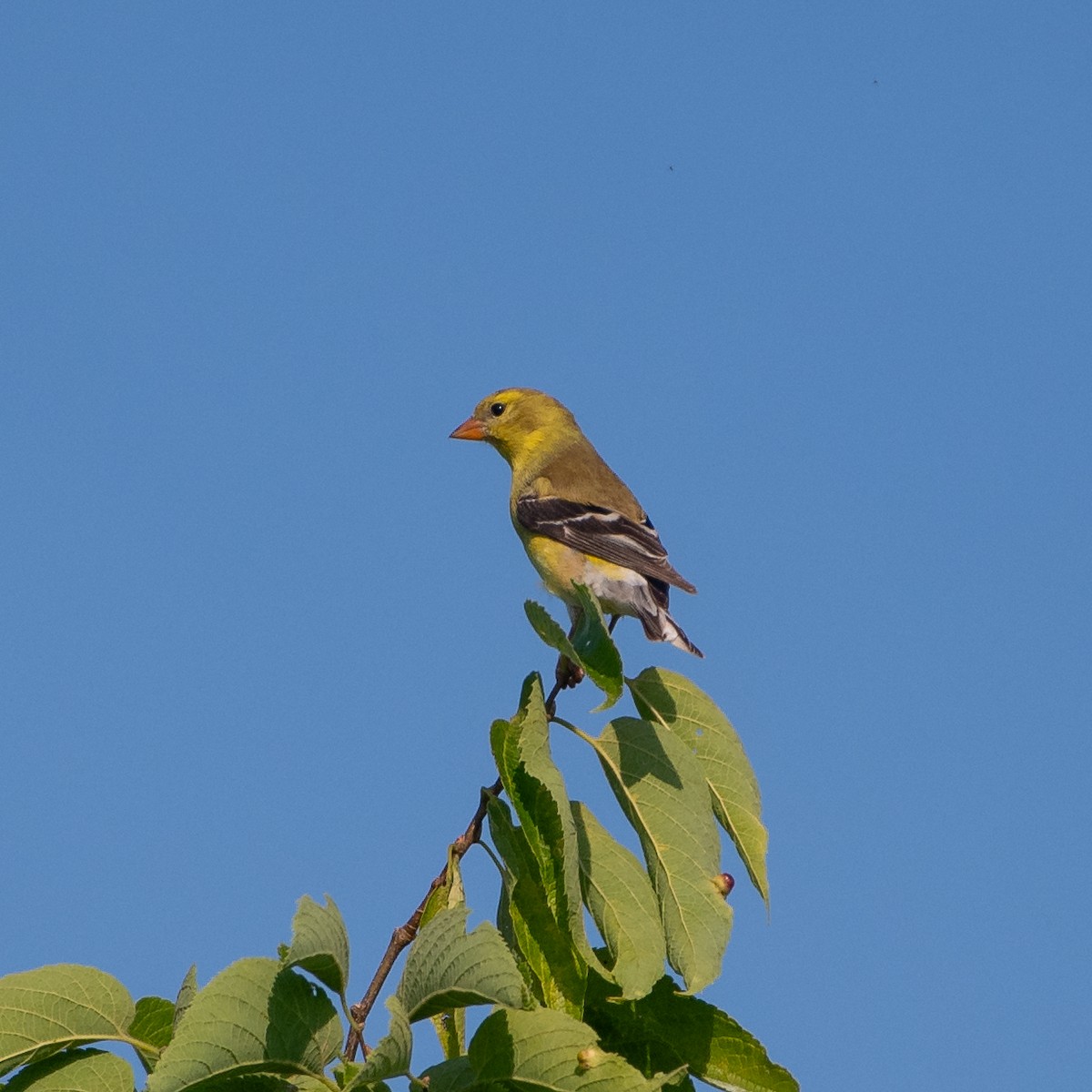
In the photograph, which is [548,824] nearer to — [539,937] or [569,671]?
[539,937]

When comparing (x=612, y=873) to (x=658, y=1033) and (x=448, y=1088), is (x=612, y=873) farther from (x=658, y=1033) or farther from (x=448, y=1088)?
(x=448, y=1088)

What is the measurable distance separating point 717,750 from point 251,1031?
132 cm

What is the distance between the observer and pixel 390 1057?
1975 millimetres

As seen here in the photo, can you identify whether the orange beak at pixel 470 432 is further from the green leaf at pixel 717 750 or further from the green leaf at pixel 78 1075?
the green leaf at pixel 78 1075

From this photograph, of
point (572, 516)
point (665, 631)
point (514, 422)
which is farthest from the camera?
point (514, 422)

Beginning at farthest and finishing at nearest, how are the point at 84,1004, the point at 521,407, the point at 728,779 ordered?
the point at 521,407, the point at 728,779, the point at 84,1004

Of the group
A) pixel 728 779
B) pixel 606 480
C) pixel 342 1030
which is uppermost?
pixel 606 480

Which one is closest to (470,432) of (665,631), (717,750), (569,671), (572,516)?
(572,516)

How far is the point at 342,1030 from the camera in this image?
2.17m

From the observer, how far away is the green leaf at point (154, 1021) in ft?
8.05

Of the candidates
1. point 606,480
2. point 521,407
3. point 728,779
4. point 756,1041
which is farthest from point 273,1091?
point 521,407

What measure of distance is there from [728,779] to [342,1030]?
116cm

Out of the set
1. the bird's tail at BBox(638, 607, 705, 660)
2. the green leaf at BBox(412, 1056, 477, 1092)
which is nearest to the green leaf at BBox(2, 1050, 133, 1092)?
the green leaf at BBox(412, 1056, 477, 1092)

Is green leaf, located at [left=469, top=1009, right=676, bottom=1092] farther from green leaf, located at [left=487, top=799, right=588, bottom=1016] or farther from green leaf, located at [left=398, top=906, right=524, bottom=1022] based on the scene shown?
green leaf, located at [left=487, top=799, right=588, bottom=1016]
